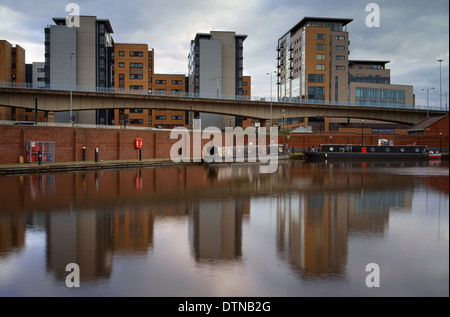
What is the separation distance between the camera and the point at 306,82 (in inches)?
4294

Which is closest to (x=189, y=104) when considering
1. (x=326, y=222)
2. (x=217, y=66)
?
(x=217, y=66)

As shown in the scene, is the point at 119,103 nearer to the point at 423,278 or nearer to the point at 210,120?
the point at 210,120

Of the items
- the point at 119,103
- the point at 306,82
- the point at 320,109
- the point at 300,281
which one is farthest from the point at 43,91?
the point at 306,82

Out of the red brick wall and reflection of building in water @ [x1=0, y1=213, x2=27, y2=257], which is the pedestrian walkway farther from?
reflection of building in water @ [x1=0, y1=213, x2=27, y2=257]

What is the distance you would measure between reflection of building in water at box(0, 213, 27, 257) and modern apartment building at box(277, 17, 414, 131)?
Result: 3804 inches

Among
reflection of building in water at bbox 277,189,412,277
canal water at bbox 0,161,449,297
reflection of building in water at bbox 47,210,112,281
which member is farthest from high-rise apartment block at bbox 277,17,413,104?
reflection of building in water at bbox 47,210,112,281

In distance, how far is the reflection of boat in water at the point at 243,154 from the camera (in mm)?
45450

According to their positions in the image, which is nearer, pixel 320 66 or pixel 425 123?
pixel 425 123

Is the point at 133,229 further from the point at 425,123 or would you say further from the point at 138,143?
the point at 425,123

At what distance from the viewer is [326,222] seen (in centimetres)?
1327

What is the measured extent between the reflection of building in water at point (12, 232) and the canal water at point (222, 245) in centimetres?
3

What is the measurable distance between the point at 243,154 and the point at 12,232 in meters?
38.8

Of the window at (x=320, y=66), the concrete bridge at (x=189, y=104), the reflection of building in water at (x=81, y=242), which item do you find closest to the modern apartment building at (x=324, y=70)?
the window at (x=320, y=66)

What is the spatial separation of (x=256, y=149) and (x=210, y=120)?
167 ft
